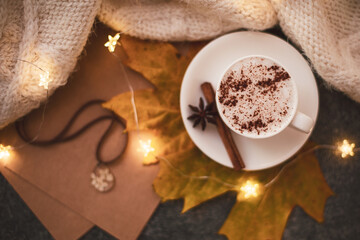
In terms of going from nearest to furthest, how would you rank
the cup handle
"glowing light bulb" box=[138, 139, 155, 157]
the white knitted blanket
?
the cup handle, the white knitted blanket, "glowing light bulb" box=[138, 139, 155, 157]

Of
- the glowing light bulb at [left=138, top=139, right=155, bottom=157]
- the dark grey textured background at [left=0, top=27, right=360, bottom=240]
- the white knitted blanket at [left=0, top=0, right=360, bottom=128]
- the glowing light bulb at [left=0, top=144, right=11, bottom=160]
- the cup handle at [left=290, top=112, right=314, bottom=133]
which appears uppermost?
the white knitted blanket at [left=0, top=0, right=360, bottom=128]

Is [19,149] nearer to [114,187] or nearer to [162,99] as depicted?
[114,187]

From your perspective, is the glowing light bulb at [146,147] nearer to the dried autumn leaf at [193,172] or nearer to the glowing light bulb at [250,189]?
the dried autumn leaf at [193,172]

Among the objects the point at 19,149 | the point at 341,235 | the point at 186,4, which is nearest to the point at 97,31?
the point at 186,4

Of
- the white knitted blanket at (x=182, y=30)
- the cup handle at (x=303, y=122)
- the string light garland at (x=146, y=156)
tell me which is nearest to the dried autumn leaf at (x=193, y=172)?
the string light garland at (x=146, y=156)

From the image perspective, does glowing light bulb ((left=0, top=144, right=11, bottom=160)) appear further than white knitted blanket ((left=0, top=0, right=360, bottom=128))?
Yes

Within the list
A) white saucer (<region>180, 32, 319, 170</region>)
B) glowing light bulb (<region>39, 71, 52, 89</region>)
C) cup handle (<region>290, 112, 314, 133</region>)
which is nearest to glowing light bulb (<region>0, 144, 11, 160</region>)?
glowing light bulb (<region>39, 71, 52, 89</region>)

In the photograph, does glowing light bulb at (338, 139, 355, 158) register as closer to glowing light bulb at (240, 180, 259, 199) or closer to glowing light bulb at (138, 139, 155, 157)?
glowing light bulb at (240, 180, 259, 199)
